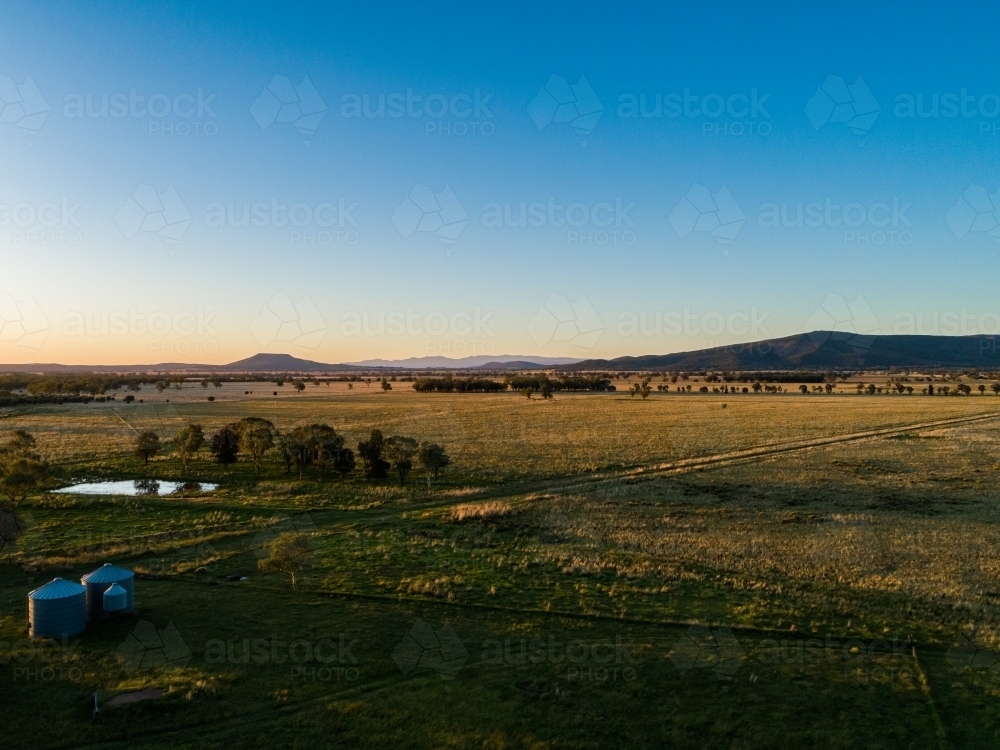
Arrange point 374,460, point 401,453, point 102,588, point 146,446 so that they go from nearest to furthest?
point 102,588 < point 401,453 < point 374,460 < point 146,446

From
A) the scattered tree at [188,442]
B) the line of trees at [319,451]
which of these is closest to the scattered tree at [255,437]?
the line of trees at [319,451]

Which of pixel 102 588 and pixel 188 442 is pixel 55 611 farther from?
pixel 188 442

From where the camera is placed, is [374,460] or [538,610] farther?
[374,460]

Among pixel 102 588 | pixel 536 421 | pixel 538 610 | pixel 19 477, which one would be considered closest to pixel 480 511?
pixel 538 610

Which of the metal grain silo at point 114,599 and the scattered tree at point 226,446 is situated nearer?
the metal grain silo at point 114,599

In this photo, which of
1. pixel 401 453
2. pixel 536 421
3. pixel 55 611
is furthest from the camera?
pixel 536 421

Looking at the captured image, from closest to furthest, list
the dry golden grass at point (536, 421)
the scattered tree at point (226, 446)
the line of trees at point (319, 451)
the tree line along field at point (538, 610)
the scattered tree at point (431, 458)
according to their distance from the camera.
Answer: the tree line along field at point (538, 610)
the scattered tree at point (431, 458)
the line of trees at point (319, 451)
the scattered tree at point (226, 446)
the dry golden grass at point (536, 421)

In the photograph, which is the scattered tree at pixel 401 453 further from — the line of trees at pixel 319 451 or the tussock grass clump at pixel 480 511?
the tussock grass clump at pixel 480 511
